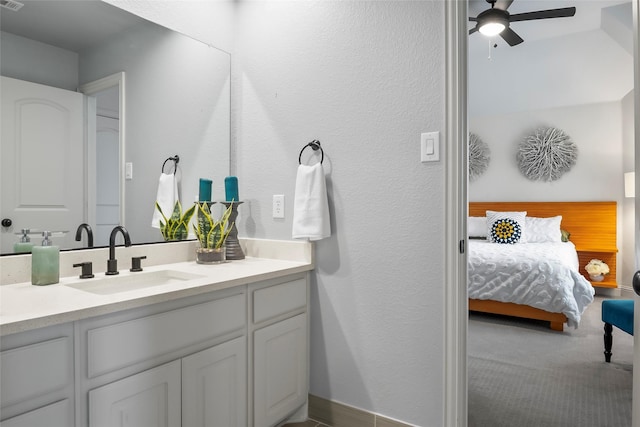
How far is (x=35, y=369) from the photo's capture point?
3.24 ft

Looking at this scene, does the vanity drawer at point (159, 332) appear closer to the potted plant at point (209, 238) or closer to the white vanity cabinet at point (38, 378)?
the white vanity cabinet at point (38, 378)

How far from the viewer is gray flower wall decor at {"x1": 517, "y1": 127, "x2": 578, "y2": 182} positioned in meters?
5.23

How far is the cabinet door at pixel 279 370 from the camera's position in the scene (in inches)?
64.3

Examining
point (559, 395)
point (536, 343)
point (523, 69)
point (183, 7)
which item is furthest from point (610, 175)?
point (183, 7)

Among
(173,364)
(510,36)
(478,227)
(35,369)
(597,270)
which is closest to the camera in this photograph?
(35,369)

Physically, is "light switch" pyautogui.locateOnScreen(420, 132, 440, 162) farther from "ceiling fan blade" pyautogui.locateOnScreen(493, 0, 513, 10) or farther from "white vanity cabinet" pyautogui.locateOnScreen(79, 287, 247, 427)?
"ceiling fan blade" pyautogui.locateOnScreen(493, 0, 513, 10)

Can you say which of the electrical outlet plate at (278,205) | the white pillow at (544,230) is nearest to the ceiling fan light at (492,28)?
the electrical outlet plate at (278,205)

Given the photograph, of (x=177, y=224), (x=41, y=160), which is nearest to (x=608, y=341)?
(x=177, y=224)

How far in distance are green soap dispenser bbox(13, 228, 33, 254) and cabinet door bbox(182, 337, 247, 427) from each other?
2.40 ft

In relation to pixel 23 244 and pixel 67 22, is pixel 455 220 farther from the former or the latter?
pixel 67 22

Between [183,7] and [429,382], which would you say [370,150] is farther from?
[183,7]

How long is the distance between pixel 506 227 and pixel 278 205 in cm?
383

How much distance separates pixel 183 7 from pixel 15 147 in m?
1.08

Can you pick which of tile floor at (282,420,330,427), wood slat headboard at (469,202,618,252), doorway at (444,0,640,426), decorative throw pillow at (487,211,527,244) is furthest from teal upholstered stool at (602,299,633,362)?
wood slat headboard at (469,202,618,252)
